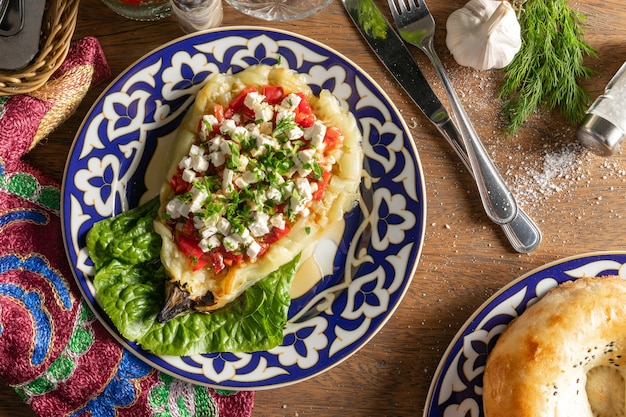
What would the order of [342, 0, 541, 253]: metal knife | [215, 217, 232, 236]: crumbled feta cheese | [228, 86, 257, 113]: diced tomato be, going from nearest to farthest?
[215, 217, 232, 236]: crumbled feta cheese < [228, 86, 257, 113]: diced tomato < [342, 0, 541, 253]: metal knife

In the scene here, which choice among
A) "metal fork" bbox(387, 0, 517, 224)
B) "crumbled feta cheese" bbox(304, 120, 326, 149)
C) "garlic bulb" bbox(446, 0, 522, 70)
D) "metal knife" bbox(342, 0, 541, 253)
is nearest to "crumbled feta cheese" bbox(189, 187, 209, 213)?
"crumbled feta cheese" bbox(304, 120, 326, 149)

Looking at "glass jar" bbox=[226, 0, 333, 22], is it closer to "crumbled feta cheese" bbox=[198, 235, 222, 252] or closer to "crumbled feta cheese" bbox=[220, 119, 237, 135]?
"crumbled feta cheese" bbox=[220, 119, 237, 135]

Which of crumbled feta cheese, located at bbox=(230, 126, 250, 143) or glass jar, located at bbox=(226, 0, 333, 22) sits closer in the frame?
crumbled feta cheese, located at bbox=(230, 126, 250, 143)

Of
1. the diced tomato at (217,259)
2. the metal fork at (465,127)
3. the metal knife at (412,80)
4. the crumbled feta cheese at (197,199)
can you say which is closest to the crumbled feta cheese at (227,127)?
the crumbled feta cheese at (197,199)

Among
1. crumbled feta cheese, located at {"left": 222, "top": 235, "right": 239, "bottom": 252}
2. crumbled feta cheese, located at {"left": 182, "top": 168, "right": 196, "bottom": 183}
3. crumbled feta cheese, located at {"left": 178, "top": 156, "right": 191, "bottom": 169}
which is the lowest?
crumbled feta cheese, located at {"left": 222, "top": 235, "right": 239, "bottom": 252}

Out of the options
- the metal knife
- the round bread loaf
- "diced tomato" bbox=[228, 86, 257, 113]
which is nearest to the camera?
the round bread loaf

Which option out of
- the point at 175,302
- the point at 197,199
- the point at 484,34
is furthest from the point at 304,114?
the point at 175,302

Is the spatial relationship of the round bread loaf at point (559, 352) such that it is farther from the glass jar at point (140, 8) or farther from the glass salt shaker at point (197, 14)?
the glass jar at point (140, 8)

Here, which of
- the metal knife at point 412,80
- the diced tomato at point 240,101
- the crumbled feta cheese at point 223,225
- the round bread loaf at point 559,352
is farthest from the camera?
the metal knife at point 412,80
